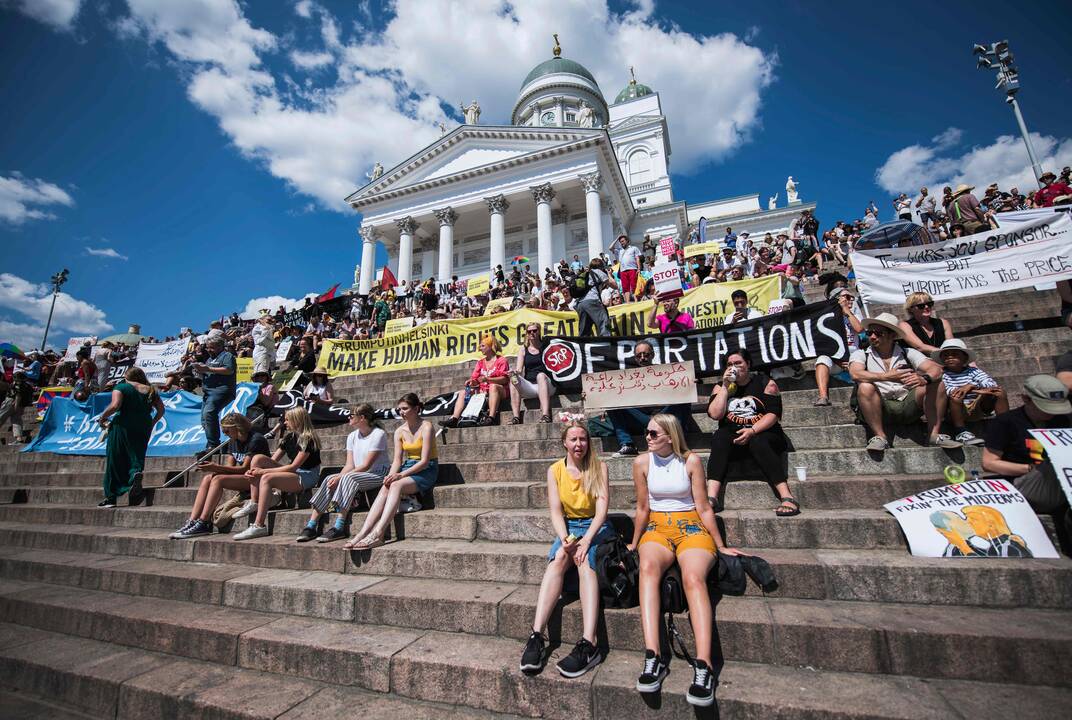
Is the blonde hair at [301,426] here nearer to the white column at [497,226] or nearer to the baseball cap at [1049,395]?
the baseball cap at [1049,395]

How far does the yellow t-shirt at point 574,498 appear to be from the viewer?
10.9 feet

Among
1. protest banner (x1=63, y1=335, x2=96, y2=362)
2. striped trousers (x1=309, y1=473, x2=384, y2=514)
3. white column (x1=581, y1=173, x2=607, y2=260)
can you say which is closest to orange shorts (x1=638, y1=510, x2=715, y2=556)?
striped trousers (x1=309, y1=473, x2=384, y2=514)

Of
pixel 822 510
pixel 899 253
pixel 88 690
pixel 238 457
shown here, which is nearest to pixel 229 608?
pixel 88 690

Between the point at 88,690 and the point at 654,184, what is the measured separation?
1991 inches

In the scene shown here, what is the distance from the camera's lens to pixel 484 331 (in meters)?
10.6

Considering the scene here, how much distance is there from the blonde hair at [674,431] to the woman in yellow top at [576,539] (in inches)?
21.7

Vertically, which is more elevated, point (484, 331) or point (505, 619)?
point (484, 331)

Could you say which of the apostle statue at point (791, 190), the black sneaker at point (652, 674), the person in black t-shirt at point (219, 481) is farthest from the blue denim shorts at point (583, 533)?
the apostle statue at point (791, 190)

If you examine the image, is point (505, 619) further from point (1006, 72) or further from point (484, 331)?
point (1006, 72)

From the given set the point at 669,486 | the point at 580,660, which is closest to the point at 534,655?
the point at 580,660

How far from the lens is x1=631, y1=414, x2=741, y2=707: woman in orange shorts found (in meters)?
2.36

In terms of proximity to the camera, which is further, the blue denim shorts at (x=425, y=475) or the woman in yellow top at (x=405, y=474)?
the blue denim shorts at (x=425, y=475)

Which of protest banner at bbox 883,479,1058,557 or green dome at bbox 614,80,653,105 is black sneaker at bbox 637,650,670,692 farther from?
green dome at bbox 614,80,653,105

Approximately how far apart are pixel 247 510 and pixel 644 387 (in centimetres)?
468
